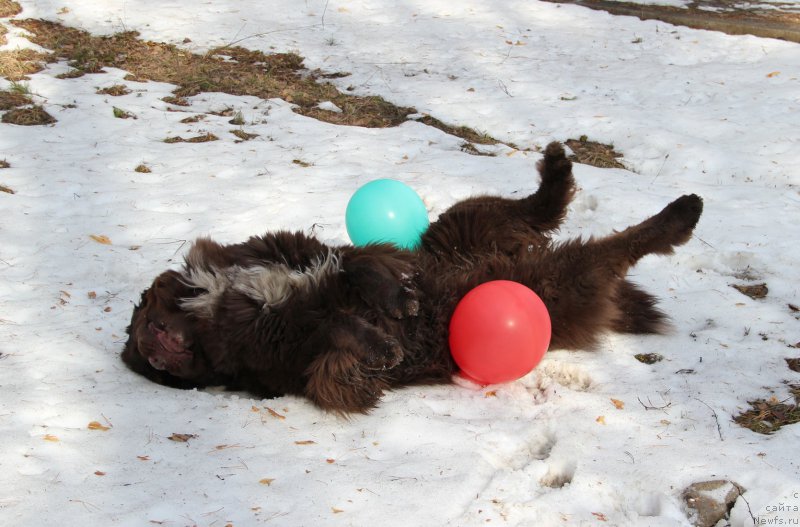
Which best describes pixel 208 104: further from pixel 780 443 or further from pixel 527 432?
pixel 780 443

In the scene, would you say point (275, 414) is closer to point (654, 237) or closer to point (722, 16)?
point (654, 237)

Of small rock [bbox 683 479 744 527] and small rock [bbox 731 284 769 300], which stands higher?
small rock [bbox 731 284 769 300]

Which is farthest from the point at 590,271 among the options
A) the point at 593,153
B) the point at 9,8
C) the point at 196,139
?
the point at 9,8

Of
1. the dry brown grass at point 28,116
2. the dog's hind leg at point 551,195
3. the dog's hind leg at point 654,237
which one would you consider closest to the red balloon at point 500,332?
the dog's hind leg at point 654,237

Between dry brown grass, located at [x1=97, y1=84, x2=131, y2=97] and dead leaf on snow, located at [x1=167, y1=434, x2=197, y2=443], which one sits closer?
dead leaf on snow, located at [x1=167, y1=434, x2=197, y2=443]

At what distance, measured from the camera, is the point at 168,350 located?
12.1ft

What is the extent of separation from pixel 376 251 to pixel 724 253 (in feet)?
9.68

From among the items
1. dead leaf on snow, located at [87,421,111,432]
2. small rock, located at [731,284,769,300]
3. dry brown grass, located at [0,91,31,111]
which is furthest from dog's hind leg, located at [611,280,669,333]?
dry brown grass, located at [0,91,31,111]

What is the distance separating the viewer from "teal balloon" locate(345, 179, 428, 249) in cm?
472

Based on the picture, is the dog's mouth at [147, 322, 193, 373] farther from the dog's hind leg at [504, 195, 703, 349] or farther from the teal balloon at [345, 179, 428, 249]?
the dog's hind leg at [504, 195, 703, 349]

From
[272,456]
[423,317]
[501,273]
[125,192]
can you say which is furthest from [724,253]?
[125,192]

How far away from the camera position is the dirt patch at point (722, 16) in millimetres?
10875

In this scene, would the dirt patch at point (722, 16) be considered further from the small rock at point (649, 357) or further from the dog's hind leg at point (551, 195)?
the small rock at point (649, 357)

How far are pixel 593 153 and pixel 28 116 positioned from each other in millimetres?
6418
